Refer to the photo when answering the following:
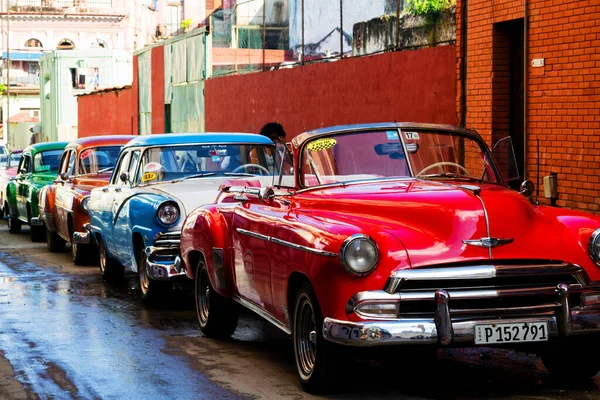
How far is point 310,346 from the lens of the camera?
276 inches

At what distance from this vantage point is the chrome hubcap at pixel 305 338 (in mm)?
6898

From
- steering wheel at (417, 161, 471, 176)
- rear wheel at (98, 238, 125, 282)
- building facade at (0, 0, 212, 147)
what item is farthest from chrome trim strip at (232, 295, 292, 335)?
building facade at (0, 0, 212, 147)

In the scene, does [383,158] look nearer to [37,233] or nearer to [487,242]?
[487,242]

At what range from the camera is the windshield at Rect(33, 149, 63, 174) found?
63.1ft

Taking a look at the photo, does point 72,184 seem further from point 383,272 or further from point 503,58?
point 383,272

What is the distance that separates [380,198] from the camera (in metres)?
7.13

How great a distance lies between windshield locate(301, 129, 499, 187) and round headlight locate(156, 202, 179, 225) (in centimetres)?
289

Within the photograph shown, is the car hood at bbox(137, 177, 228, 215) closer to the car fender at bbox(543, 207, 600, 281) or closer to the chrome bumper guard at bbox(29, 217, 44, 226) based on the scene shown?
the car fender at bbox(543, 207, 600, 281)

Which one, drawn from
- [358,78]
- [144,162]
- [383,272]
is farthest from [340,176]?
[358,78]

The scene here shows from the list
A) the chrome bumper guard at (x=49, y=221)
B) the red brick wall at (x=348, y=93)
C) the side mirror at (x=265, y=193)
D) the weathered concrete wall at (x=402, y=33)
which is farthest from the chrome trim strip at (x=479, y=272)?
the chrome bumper guard at (x=49, y=221)

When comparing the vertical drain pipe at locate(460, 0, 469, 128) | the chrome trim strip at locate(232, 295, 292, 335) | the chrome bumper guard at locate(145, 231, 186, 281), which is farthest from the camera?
the vertical drain pipe at locate(460, 0, 469, 128)

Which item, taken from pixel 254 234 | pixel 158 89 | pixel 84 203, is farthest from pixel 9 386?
pixel 158 89

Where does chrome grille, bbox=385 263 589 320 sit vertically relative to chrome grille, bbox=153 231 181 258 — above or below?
above

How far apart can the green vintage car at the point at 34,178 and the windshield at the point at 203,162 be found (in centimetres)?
680
